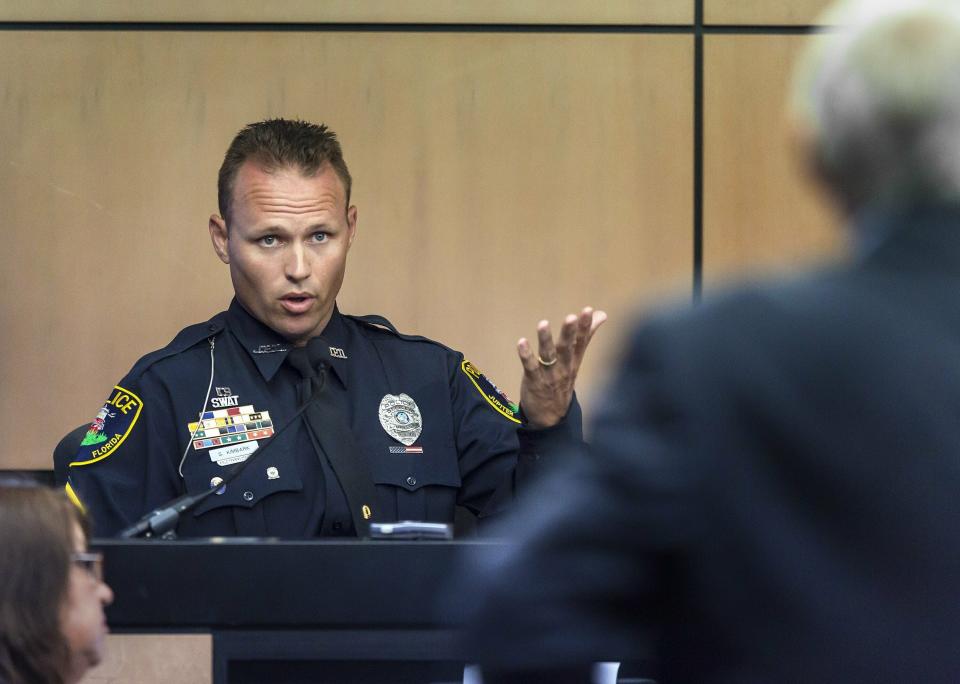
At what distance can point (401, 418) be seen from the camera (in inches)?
110

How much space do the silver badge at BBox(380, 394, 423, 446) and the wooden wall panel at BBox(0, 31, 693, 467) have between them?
26.8 inches

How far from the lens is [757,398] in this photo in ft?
2.98

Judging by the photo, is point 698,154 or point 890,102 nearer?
point 890,102

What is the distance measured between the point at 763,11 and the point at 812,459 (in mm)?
2862

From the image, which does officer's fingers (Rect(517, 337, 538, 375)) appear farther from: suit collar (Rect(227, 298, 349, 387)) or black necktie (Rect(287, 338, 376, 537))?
suit collar (Rect(227, 298, 349, 387))

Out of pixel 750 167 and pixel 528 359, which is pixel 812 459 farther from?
pixel 750 167

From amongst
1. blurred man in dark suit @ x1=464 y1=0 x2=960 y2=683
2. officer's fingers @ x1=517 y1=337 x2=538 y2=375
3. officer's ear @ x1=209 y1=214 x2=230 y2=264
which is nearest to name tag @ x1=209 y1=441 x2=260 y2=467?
officer's ear @ x1=209 y1=214 x2=230 y2=264

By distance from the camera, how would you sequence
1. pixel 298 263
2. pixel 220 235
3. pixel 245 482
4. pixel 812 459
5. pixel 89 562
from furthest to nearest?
1. pixel 220 235
2. pixel 298 263
3. pixel 245 482
4. pixel 89 562
5. pixel 812 459

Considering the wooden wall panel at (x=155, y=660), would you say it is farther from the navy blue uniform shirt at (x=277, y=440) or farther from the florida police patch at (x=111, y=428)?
the florida police patch at (x=111, y=428)

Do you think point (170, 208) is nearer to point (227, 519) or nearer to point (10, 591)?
point (227, 519)

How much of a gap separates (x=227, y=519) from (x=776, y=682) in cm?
180

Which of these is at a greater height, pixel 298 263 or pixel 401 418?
pixel 298 263

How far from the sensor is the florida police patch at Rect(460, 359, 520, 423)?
291 cm

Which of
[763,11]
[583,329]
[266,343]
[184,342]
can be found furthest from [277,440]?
[763,11]
